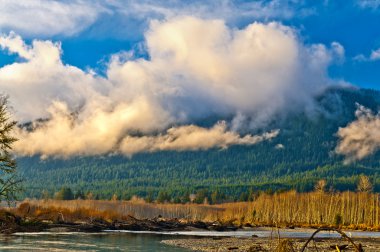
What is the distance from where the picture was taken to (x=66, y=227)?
124812 mm

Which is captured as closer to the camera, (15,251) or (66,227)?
(15,251)

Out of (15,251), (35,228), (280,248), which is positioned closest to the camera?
(280,248)

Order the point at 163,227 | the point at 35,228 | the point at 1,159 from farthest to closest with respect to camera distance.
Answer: the point at 163,227, the point at 1,159, the point at 35,228

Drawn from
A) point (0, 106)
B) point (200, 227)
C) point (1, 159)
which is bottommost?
point (200, 227)

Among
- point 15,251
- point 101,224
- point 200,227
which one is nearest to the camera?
point 15,251

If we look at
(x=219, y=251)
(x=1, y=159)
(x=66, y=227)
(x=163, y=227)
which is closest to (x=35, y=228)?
(x=1, y=159)

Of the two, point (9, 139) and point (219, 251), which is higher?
point (9, 139)

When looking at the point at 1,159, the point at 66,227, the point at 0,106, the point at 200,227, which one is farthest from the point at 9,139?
the point at 200,227

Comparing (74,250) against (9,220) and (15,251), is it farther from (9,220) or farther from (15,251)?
(9,220)

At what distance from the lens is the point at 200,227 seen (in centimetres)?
16250

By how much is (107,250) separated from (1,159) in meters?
42.7

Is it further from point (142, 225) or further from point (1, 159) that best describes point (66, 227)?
point (1, 159)

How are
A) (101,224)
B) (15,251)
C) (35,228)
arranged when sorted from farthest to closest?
(101,224) < (15,251) < (35,228)

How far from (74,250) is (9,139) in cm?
4009
